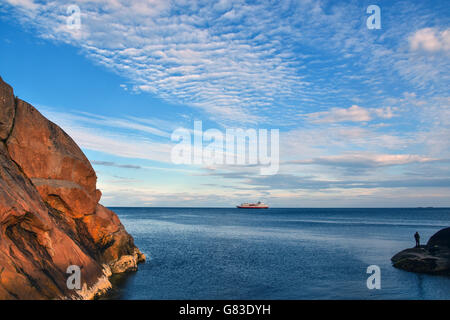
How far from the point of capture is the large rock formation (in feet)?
52.1

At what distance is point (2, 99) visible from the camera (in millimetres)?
20172

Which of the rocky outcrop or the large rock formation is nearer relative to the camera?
the large rock formation

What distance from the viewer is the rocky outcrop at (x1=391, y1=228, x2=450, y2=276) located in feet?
100

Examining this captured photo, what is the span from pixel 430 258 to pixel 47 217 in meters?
37.8

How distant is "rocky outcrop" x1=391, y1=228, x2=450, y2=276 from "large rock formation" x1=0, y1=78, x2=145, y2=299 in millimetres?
30730

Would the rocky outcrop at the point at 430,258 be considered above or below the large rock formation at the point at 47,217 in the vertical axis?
below

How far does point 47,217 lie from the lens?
756 inches

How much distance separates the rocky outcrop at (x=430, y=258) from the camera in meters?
30.6

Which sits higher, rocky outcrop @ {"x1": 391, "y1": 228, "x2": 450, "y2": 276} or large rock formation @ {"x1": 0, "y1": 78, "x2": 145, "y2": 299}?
large rock formation @ {"x1": 0, "y1": 78, "x2": 145, "y2": 299}

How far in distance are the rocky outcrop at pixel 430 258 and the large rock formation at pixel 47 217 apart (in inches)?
1210

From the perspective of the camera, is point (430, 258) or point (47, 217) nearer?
point (47, 217)

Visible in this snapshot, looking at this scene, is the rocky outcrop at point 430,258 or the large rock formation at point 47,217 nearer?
the large rock formation at point 47,217

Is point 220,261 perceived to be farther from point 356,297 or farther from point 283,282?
point 356,297

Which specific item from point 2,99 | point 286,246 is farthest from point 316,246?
point 2,99
